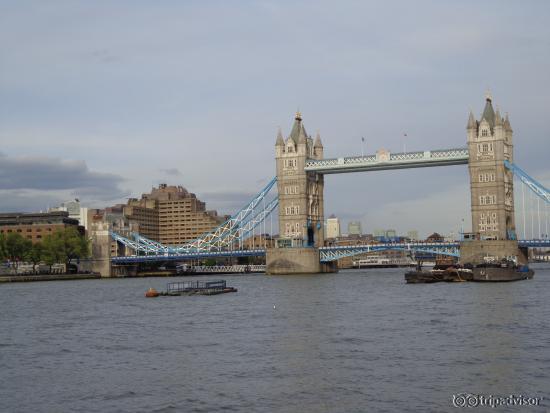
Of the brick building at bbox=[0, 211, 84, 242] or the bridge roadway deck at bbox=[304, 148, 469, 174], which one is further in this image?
the brick building at bbox=[0, 211, 84, 242]

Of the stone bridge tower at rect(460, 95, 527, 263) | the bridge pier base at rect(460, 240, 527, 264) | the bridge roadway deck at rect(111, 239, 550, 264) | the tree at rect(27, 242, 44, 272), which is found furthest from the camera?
the tree at rect(27, 242, 44, 272)

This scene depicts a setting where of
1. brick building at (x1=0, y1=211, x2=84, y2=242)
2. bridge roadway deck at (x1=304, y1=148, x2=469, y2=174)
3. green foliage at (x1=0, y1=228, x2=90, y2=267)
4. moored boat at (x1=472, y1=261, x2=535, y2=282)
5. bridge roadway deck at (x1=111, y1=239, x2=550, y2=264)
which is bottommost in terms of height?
moored boat at (x1=472, y1=261, x2=535, y2=282)

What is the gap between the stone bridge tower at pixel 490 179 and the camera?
115750 mm

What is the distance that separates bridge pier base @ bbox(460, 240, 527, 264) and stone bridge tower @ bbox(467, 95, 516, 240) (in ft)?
9.12

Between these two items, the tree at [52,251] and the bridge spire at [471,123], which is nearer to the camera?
the bridge spire at [471,123]

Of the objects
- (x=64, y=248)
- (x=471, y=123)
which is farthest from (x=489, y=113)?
(x=64, y=248)

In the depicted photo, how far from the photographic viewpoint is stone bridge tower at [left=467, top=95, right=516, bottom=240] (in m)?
116

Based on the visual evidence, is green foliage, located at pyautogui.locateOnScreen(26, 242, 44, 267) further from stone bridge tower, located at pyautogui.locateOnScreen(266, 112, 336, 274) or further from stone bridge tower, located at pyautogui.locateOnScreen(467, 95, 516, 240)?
stone bridge tower, located at pyautogui.locateOnScreen(467, 95, 516, 240)

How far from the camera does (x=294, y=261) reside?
124938 millimetres

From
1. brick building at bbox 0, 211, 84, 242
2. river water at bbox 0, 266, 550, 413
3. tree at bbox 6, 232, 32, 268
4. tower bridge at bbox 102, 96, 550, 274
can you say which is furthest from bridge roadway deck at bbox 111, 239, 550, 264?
river water at bbox 0, 266, 550, 413

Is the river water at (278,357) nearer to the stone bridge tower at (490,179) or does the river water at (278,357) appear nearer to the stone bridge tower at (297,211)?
the stone bridge tower at (490,179)

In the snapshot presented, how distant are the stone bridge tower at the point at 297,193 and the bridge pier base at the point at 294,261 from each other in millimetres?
2957

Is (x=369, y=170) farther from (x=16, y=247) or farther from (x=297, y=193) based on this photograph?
(x=16, y=247)

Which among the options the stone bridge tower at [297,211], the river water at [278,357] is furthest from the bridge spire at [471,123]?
the river water at [278,357]
